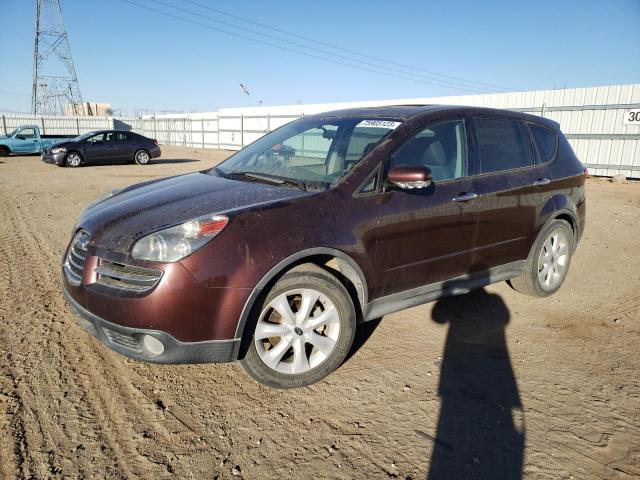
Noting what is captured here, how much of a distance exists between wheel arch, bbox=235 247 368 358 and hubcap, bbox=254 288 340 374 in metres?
0.12

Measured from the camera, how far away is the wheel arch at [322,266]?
2537 mm

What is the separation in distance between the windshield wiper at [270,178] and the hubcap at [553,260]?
8.50ft

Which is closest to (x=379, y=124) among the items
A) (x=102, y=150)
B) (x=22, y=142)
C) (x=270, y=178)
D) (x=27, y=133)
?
(x=270, y=178)

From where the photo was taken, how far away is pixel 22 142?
816 inches

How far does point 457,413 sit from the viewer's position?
2611mm

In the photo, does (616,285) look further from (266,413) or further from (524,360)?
(266,413)

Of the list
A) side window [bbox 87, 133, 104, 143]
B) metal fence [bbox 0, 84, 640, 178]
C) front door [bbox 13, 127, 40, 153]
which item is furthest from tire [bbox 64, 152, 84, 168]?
metal fence [bbox 0, 84, 640, 178]

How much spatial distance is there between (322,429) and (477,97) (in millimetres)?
16945

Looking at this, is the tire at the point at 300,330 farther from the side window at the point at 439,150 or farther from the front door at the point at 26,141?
the front door at the point at 26,141

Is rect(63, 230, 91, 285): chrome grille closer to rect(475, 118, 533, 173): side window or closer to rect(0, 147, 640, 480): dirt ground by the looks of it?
rect(0, 147, 640, 480): dirt ground

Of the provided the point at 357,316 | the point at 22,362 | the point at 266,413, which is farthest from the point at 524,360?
the point at 22,362

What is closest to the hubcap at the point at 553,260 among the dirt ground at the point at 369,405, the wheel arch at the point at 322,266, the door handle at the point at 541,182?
the dirt ground at the point at 369,405

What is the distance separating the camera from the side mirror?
293cm

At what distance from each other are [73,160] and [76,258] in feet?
54.0
